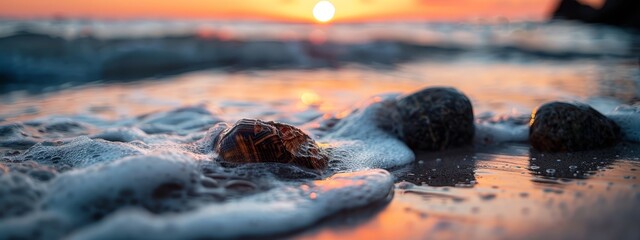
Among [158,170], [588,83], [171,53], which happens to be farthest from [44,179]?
[171,53]

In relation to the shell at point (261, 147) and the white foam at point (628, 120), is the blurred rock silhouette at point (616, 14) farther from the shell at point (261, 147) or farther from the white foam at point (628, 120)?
the shell at point (261, 147)

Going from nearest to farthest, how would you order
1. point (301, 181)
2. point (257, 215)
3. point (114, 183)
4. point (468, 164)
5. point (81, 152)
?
point (257, 215) → point (114, 183) → point (301, 181) → point (81, 152) → point (468, 164)

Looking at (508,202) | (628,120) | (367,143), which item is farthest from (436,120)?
(628,120)

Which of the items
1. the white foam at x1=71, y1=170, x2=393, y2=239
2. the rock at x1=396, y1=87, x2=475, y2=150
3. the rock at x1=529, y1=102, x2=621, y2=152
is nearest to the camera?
the white foam at x1=71, y1=170, x2=393, y2=239

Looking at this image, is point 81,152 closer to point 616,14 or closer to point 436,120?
point 436,120

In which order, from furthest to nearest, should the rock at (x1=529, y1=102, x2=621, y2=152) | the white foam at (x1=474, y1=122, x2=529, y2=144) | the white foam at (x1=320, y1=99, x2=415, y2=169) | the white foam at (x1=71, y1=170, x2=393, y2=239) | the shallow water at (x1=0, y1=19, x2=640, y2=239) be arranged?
the white foam at (x1=474, y1=122, x2=529, y2=144), the rock at (x1=529, y1=102, x2=621, y2=152), the white foam at (x1=320, y1=99, x2=415, y2=169), the shallow water at (x1=0, y1=19, x2=640, y2=239), the white foam at (x1=71, y1=170, x2=393, y2=239)

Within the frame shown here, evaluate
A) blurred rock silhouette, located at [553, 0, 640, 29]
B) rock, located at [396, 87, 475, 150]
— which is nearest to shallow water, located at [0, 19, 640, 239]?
rock, located at [396, 87, 475, 150]

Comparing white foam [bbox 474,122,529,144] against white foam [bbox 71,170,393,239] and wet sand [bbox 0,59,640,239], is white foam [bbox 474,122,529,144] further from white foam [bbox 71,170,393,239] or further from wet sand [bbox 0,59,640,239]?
white foam [bbox 71,170,393,239]
